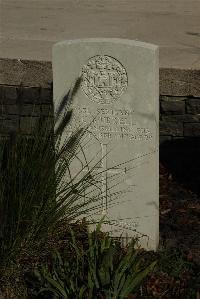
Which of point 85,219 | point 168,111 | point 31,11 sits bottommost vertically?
point 85,219

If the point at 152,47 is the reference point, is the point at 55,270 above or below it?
below

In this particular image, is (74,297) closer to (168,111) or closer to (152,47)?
(152,47)

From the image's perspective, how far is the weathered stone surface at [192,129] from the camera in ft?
18.8

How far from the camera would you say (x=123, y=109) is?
14.8 feet

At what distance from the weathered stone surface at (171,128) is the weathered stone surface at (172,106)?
0.08 meters

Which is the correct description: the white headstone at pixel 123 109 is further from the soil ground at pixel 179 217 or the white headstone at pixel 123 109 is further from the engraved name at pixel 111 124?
the soil ground at pixel 179 217

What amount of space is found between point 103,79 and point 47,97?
56.4 inches

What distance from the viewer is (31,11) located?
320 inches

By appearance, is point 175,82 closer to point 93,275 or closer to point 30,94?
point 30,94

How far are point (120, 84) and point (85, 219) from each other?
0.76 m

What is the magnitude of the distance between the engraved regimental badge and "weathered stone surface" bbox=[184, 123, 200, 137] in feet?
4.36

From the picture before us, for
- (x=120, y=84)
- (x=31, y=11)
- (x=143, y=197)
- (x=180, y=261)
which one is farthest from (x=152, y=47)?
(x=31, y=11)

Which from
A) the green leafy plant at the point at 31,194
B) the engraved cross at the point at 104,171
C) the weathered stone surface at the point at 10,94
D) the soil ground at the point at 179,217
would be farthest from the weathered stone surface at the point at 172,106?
the green leafy plant at the point at 31,194

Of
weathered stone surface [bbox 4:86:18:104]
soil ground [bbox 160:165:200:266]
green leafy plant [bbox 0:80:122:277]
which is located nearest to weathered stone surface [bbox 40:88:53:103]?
weathered stone surface [bbox 4:86:18:104]
